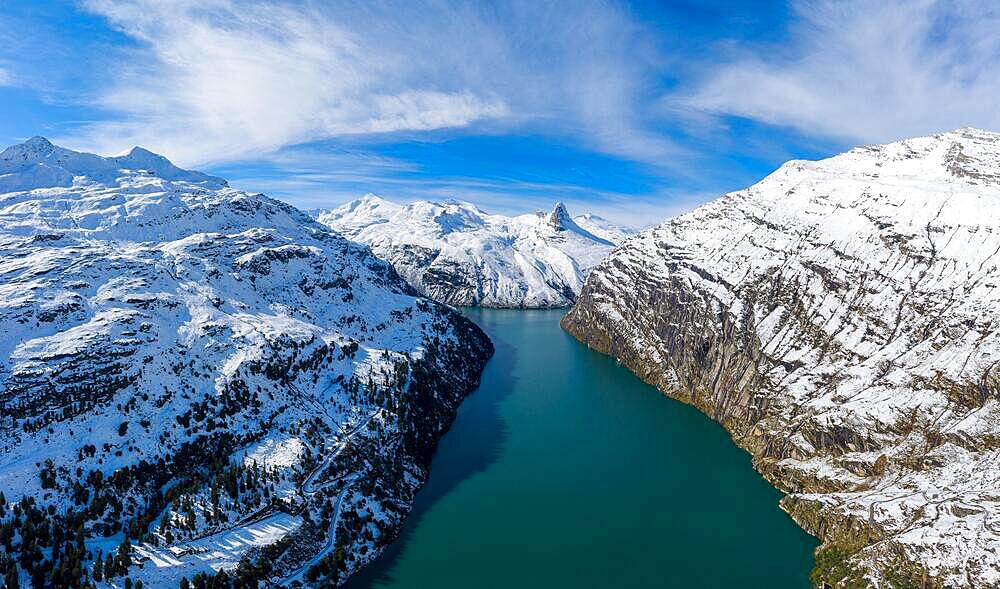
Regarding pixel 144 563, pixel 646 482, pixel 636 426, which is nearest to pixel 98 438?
pixel 144 563

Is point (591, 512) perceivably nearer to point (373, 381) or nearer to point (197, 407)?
point (373, 381)

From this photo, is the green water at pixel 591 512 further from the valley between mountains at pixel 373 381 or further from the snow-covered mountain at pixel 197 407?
the snow-covered mountain at pixel 197 407

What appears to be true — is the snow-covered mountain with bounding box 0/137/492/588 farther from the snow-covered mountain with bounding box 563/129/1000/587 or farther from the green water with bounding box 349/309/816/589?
the snow-covered mountain with bounding box 563/129/1000/587

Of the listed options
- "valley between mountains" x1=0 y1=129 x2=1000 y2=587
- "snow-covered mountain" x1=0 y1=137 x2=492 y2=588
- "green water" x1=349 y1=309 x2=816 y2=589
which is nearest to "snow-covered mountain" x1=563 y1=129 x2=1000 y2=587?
"valley between mountains" x1=0 y1=129 x2=1000 y2=587

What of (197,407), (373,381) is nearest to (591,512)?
(373,381)

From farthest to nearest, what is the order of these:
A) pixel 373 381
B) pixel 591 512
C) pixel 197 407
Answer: pixel 373 381 < pixel 197 407 < pixel 591 512

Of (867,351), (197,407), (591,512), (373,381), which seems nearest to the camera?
(591,512)
